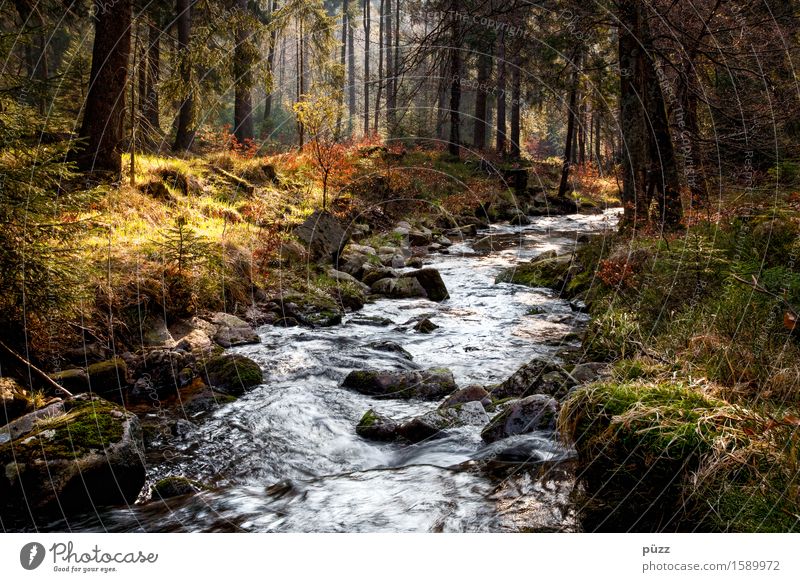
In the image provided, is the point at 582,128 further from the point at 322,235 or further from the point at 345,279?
the point at 345,279

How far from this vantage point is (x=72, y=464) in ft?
14.1

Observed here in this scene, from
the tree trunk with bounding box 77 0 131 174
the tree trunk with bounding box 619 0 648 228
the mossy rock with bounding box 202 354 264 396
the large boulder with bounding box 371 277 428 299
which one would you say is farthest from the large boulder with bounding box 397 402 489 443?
the tree trunk with bounding box 77 0 131 174

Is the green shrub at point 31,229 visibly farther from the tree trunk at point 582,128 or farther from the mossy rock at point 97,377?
the tree trunk at point 582,128

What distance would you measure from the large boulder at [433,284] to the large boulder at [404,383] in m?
4.79

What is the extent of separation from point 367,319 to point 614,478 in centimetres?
704

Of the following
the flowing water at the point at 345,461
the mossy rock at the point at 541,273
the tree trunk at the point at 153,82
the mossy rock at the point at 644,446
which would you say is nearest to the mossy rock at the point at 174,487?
the flowing water at the point at 345,461

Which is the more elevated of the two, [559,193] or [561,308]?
[559,193]

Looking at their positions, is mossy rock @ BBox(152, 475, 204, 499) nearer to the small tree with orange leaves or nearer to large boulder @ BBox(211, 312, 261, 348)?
large boulder @ BBox(211, 312, 261, 348)

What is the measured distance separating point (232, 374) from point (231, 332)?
1736 mm

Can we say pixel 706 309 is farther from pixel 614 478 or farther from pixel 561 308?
pixel 561 308

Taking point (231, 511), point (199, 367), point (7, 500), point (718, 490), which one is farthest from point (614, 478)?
point (199, 367)

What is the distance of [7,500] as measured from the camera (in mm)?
4121

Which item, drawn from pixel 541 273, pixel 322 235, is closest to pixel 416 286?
pixel 322 235

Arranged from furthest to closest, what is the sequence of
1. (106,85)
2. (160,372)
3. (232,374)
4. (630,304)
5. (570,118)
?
(570,118) → (106,85) → (630,304) → (232,374) → (160,372)
